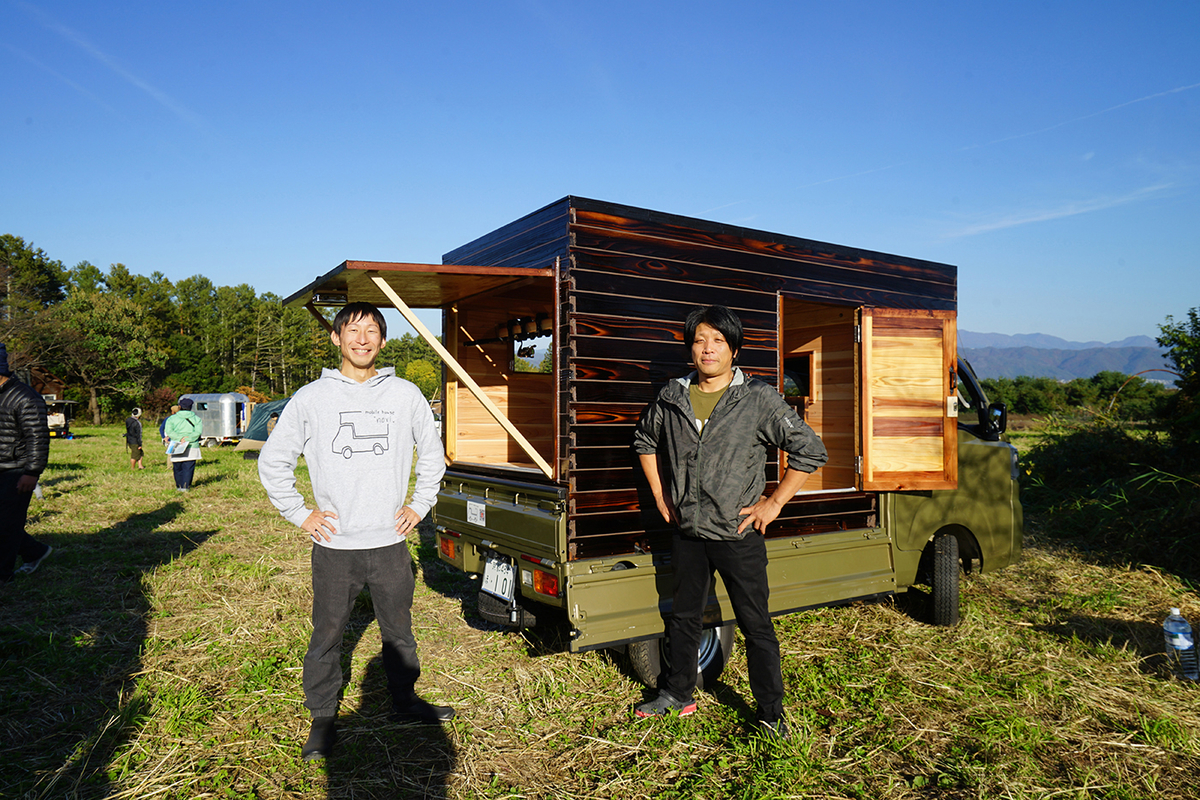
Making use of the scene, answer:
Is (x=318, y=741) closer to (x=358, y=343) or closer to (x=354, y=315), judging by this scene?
(x=358, y=343)

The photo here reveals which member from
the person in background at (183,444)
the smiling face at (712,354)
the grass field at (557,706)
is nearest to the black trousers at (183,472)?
the person in background at (183,444)

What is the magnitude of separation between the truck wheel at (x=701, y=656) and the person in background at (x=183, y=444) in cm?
926

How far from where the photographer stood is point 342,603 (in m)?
2.90

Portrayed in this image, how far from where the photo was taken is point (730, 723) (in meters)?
3.37

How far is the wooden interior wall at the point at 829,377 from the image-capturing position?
5.69 metres

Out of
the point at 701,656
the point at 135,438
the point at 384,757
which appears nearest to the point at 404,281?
the point at 384,757

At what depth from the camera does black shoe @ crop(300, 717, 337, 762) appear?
3006 millimetres

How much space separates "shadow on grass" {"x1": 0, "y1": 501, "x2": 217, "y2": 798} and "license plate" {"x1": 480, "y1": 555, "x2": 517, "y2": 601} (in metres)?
1.75

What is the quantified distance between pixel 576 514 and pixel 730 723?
4.16 feet

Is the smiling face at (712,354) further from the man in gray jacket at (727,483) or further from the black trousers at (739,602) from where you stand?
the black trousers at (739,602)

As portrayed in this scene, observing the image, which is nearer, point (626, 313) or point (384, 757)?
point (384, 757)

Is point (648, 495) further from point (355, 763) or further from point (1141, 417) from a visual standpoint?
point (1141, 417)

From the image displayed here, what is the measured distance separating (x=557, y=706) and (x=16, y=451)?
454 centimetres

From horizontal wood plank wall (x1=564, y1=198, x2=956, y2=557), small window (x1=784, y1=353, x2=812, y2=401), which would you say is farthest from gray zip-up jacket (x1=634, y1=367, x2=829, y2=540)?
small window (x1=784, y1=353, x2=812, y2=401)
